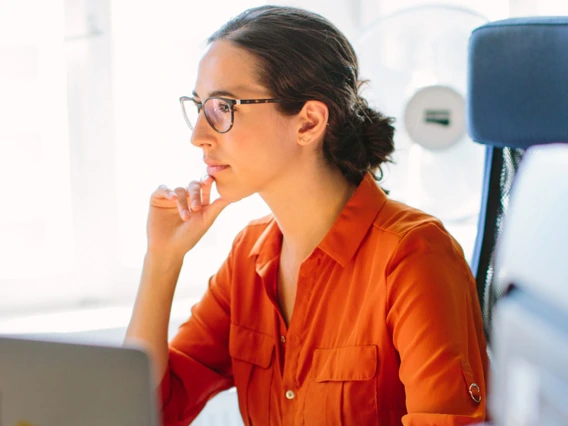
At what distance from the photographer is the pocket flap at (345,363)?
1187mm

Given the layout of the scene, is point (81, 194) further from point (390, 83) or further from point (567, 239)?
point (567, 239)

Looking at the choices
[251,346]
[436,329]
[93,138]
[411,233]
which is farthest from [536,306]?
[93,138]

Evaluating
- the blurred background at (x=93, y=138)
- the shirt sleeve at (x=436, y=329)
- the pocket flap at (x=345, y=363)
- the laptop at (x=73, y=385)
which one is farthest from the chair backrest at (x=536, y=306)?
the blurred background at (x=93, y=138)

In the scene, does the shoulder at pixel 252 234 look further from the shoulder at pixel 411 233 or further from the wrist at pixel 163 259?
the shoulder at pixel 411 233

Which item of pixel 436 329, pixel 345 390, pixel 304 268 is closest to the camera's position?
pixel 436 329

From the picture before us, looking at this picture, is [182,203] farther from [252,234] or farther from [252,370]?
[252,370]

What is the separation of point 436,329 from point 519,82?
0.42 meters

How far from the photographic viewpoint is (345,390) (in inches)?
47.3

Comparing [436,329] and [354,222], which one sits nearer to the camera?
[436,329]

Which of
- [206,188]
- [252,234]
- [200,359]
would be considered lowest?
[200,359]

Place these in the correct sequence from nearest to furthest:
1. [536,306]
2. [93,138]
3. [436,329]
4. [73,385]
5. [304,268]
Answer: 1. [536,306]
2. [73,385]
3. [436,329]
4. [304,268]
5. [93,138]

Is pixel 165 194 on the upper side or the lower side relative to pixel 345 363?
upper

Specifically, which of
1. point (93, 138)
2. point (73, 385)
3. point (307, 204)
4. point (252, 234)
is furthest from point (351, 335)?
point (93, 138)

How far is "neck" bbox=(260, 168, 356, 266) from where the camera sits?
1.37m
